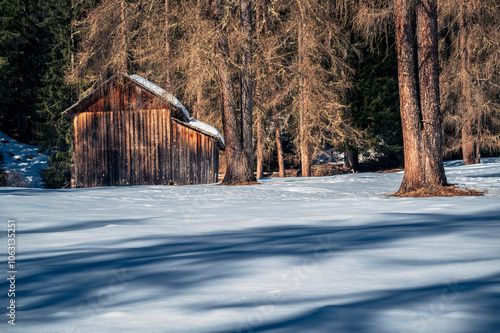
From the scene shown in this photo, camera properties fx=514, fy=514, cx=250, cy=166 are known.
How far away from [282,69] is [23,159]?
34.9 metres

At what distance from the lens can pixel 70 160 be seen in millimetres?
39875

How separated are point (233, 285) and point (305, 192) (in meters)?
11.7

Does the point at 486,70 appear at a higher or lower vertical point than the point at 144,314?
higher

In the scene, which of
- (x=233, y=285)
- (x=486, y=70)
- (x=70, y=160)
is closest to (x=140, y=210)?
(x=233, y=285)

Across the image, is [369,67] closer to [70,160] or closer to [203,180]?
[203,180]

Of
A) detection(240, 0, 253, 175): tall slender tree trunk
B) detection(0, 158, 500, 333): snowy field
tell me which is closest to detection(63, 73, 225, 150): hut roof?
detection(240, 0, 253, 175): tall slender tree trunk

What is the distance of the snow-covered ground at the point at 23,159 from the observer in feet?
143

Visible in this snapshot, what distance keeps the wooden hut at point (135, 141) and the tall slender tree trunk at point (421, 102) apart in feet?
40.2

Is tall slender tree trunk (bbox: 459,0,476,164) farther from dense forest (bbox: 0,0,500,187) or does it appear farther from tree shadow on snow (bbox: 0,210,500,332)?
tree shadow on snow (bbox: 0,210,500,332)

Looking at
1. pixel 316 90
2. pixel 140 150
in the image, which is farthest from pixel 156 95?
pixel 316 90

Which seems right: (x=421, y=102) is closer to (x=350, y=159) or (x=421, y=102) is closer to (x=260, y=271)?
(x=260, y=271)

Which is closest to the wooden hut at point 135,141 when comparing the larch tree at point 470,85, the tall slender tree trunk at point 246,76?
the tall slender tree trunk at point 246,76

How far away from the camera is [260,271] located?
4852mm

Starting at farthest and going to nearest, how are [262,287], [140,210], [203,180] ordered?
[203,180]
[140,210]
[262,287]
